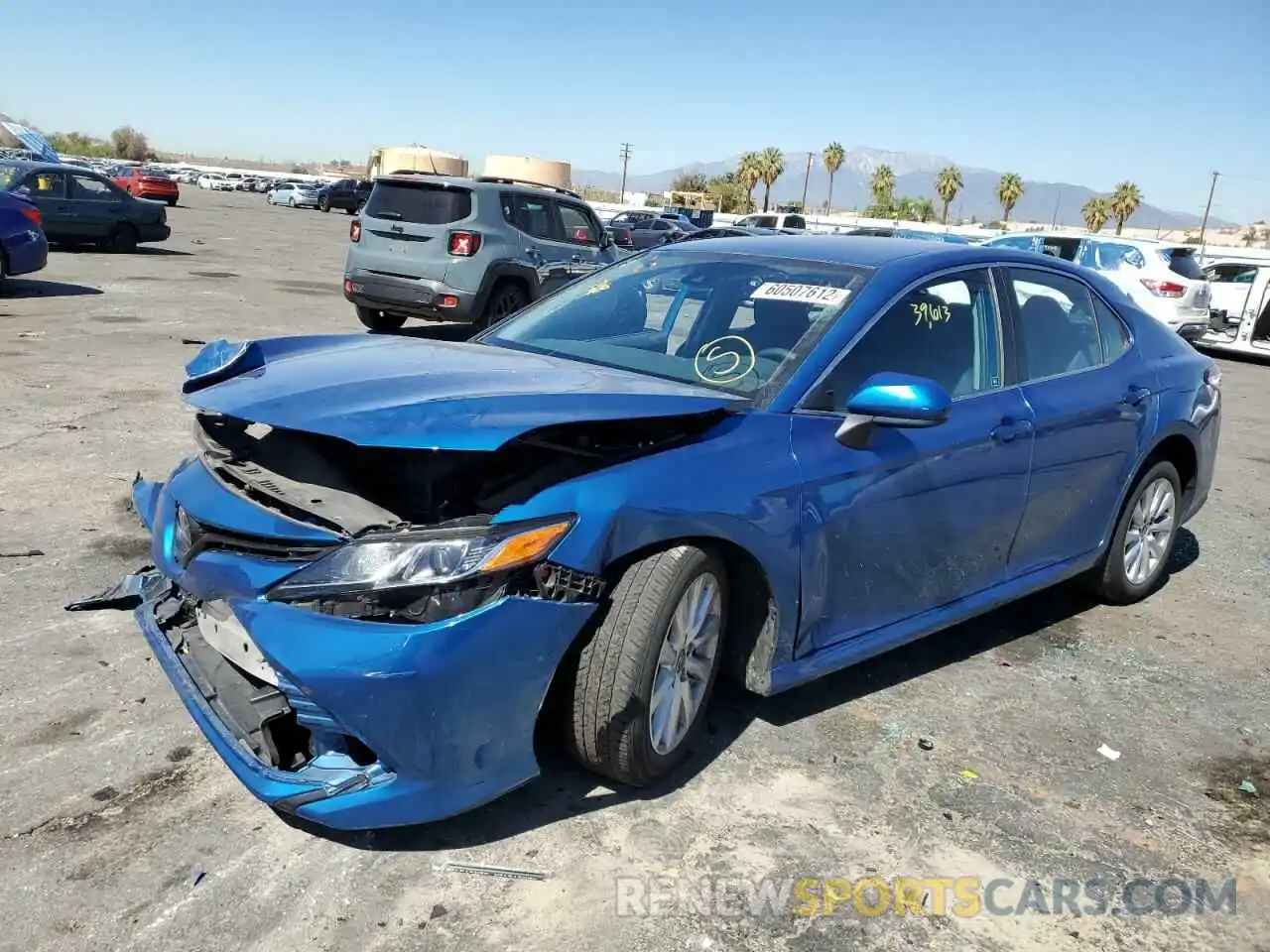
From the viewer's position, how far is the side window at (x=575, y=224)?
484 inches

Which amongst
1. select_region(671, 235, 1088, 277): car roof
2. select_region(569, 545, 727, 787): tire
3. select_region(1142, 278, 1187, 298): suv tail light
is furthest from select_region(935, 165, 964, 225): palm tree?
select_region(569, 545, 727, 787): tire

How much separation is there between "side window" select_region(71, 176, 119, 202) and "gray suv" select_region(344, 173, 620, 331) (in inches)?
400

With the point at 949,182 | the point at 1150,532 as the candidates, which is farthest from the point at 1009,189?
the point at 1150,532

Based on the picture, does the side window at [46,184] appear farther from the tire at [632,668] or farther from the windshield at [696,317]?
the tire at [632,668]

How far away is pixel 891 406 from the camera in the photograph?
3.19 metres

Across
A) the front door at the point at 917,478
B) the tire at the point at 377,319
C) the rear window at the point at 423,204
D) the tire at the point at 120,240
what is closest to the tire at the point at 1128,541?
the front door at the point at 917,478

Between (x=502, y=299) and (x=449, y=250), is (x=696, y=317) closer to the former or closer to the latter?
(x=449, y=250)

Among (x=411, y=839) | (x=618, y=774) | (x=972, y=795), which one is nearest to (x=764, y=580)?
(x=618, y=774)

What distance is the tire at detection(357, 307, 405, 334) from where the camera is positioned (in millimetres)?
12320

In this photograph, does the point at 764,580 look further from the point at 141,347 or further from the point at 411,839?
the point at 141,347

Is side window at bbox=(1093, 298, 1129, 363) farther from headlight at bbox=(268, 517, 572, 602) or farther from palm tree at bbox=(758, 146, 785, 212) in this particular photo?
palm tree at bbox=(758, 146, 785, 212)

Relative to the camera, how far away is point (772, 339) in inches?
142

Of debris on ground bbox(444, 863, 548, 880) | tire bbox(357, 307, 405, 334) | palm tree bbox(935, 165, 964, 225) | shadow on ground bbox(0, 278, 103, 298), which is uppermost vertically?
palm tree bbox(935, 165, 964, 225)

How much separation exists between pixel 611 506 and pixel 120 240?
1993 centimetres
